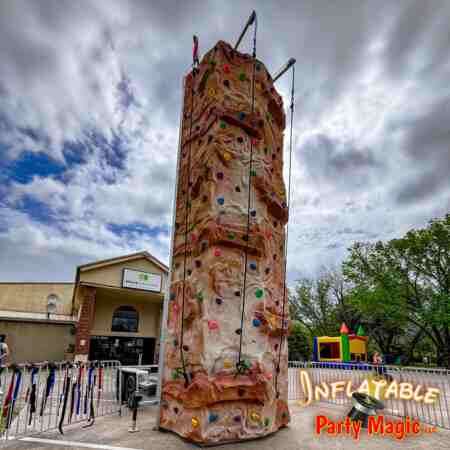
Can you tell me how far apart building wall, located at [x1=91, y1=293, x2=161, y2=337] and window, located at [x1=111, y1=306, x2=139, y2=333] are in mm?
207

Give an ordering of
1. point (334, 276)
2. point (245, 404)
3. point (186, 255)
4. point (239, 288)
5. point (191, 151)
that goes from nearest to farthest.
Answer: point (245, 404), point (239, 288), point (186, 255), point (191, 151), point (334, 276)

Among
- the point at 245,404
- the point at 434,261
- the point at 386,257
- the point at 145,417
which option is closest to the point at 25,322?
the point at 145,417

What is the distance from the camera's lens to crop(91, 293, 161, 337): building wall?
62.7 ft

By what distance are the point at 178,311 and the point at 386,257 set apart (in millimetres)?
20958

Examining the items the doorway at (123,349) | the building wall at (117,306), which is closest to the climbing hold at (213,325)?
the doorway at (123,349)

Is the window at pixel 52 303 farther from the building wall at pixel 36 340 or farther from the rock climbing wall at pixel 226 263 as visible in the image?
the rock climbing wall at pixel 226 263

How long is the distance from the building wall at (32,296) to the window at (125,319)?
288 inches

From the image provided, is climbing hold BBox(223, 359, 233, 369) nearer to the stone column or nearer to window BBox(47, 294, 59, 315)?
the stone column

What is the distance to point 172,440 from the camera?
500cm

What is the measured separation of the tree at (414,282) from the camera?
2016cm

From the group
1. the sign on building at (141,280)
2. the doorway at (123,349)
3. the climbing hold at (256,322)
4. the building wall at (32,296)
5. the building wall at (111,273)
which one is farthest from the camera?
the building wall at (32,296)

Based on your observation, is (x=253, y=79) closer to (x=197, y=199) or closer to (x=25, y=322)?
(x=197, y=199)

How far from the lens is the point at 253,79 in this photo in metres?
6.83

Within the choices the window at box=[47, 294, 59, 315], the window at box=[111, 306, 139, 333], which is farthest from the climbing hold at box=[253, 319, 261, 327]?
the window at box=[47, 294, 59, 315]
